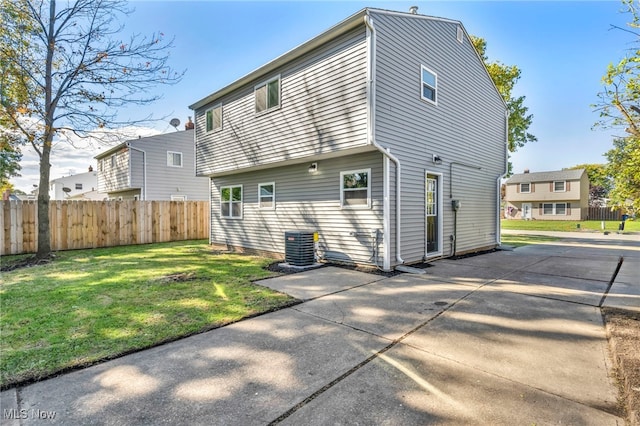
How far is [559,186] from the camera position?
35.0m

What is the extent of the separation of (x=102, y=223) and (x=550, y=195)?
4322cm

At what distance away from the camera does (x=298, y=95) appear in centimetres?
822

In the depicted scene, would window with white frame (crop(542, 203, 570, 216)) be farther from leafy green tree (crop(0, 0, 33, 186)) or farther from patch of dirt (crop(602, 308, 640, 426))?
leafy green tree (crop(0, 0, 33, 186))

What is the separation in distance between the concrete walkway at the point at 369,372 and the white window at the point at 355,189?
314 centimetres

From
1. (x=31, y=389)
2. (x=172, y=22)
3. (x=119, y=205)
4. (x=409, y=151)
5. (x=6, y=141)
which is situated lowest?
(x=31, y=389)

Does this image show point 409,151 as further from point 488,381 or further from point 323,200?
point 488,381

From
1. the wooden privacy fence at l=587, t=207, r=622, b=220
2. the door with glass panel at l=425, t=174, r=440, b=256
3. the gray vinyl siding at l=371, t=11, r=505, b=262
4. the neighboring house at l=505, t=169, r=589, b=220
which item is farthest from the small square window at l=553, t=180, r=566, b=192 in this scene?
the door with glass panel at l=425, t=174, r=440, b=256

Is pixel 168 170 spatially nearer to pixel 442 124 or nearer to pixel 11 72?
pixel 11 72

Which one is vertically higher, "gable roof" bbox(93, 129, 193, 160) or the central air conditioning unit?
"gable roof" bbox(93, 129, 193, 160)

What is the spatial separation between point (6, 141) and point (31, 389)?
10.6 m

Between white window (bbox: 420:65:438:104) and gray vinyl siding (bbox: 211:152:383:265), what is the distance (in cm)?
269

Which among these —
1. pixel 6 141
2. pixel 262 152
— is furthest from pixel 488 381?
pixel 6 141

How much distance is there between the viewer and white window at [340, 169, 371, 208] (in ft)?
24.4

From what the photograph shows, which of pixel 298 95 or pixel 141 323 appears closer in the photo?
pixel 141 323
